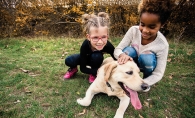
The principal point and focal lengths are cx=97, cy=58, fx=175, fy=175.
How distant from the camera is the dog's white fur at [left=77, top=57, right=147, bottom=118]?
89.8 inches

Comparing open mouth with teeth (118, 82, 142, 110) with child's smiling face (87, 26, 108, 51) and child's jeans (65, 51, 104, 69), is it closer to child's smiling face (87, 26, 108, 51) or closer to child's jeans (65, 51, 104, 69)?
child's smiling face (87, 26, 108, 51)

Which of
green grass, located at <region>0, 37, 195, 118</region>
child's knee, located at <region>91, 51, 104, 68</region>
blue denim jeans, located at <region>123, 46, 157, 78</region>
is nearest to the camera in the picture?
green grass, located at <region>0, 37, 195, 118</region>

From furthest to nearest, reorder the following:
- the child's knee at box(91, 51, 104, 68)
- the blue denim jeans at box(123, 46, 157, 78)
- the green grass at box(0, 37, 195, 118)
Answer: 1. the child's knee at box(91, 51, 104, 68)
2. the blue denim jeans at box(123, 46, 157, 78)
3. the green grass at box(0, 37, 195, 118)

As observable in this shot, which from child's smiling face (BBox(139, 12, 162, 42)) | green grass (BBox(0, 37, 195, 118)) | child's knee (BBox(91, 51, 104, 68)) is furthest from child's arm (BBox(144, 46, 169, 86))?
child's knee (BBox(91, 51, 104, 68))

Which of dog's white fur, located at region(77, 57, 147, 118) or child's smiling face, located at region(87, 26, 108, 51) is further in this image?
child's smiling face, located at region(87, 26, 108, 51)

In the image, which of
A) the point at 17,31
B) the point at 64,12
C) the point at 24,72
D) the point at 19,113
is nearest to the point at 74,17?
the point at 64,12

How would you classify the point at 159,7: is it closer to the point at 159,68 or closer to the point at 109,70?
the point at 159,68

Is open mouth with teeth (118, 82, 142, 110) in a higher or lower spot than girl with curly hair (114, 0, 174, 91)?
lower

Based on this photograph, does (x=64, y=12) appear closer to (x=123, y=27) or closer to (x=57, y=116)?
(x=123, y=27)

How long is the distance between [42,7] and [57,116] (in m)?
5.96

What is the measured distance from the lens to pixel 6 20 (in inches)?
292

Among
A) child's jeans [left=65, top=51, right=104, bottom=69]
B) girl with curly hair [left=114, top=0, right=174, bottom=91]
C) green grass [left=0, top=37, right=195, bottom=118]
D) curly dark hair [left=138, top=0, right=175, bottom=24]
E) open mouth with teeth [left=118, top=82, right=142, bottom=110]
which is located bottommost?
green grass [left=0, top=37, right=195, bottom=118]

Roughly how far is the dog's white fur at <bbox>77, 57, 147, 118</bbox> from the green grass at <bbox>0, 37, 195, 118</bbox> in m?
0.15

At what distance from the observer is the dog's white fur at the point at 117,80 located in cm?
228
